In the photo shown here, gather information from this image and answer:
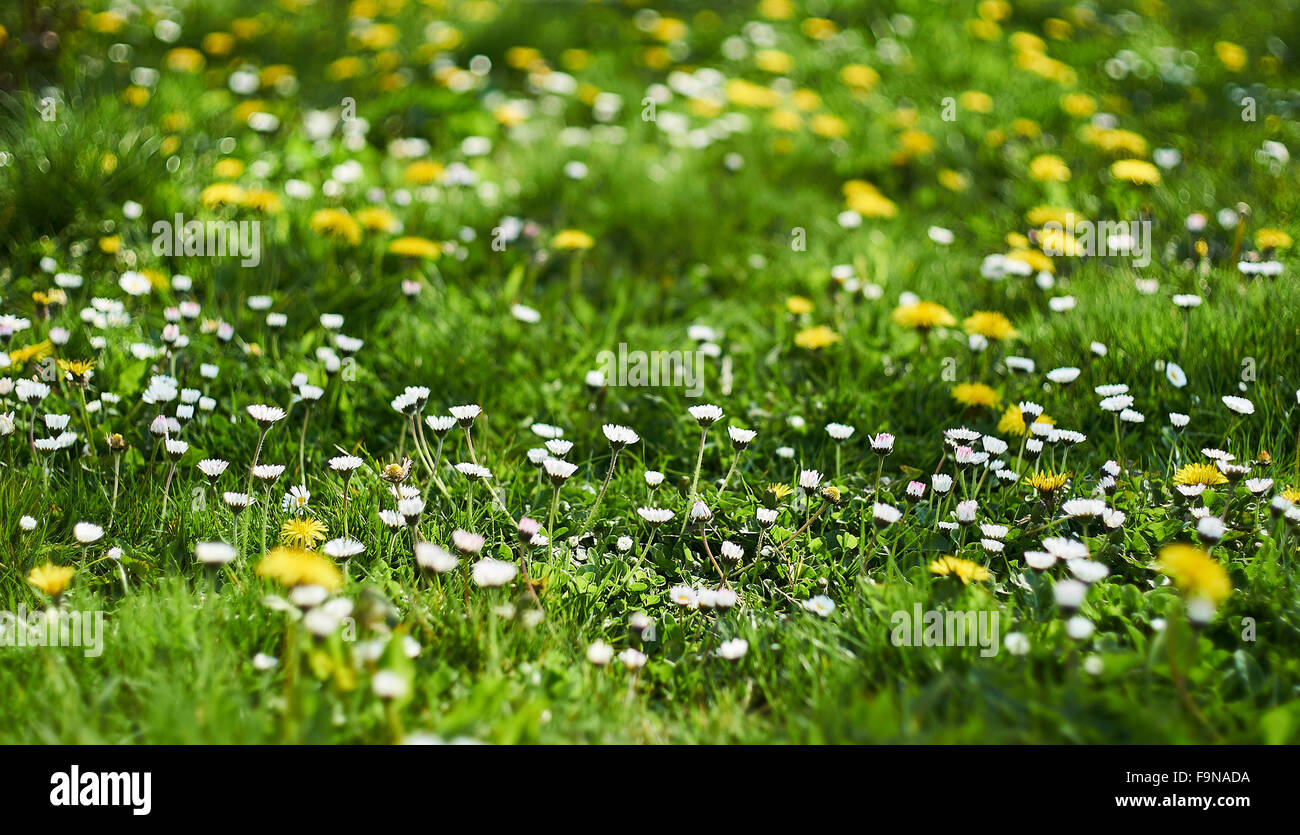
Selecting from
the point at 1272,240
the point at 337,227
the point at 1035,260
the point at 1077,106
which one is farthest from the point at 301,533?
the point at 1077,106

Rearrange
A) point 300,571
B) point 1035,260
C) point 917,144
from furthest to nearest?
point 917,144, point 1035,260, point 300,571

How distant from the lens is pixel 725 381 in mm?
3463

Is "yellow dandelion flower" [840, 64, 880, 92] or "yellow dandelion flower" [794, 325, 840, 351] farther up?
"yellow dandelion flower" [840, 64, 880, 92]

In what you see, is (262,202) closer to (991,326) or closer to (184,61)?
(184,61)

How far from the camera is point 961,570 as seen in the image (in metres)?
2.23

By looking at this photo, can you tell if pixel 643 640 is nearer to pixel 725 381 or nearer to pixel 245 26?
pixel 725 381

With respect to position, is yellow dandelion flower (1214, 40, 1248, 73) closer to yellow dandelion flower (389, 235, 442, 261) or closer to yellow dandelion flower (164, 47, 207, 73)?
yellow dandelion flower (389, 235, 442, 261)

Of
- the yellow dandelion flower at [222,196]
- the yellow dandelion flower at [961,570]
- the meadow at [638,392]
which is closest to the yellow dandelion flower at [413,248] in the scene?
the meadow at [638,392]

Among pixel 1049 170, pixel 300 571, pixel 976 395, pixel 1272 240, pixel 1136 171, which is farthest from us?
pixel 1049 170

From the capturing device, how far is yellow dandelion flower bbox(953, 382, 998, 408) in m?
3.17

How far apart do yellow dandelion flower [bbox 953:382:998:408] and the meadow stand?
0.06 m

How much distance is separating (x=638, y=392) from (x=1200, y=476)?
1762 mm

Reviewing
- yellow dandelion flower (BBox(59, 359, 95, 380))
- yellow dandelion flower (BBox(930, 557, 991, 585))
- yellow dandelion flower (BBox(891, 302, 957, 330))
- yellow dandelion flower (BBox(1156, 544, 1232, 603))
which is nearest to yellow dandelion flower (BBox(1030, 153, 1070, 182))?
yellow dandelion flower (BBox(891, 302, 957, 330))
